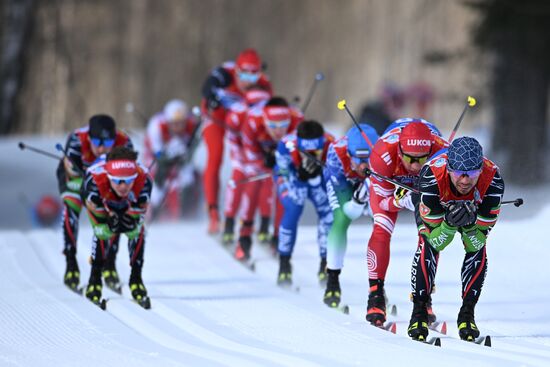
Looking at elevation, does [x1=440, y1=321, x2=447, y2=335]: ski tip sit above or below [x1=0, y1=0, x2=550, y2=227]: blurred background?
below

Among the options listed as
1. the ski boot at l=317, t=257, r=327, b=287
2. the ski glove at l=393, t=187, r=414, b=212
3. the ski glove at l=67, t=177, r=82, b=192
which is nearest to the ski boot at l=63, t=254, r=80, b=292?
the ski glove at l=67, t=177, r=82, b=192

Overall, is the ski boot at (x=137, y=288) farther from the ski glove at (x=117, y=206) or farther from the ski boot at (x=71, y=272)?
the ski boot at (x=71, y=272)

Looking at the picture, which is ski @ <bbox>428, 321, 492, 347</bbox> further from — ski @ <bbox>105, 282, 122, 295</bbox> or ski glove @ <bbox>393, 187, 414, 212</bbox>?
ski @ <bbox>105, 282, 122, 295</bbox>

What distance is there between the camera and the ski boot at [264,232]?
15.1 m

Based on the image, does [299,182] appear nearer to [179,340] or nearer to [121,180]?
[121,180]

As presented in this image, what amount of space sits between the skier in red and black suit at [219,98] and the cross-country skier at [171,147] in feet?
9.61

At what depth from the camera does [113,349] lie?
30.0 ft

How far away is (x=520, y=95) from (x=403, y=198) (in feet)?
45.2

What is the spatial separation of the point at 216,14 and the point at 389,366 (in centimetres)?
3171

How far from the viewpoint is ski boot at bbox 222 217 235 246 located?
1523cm

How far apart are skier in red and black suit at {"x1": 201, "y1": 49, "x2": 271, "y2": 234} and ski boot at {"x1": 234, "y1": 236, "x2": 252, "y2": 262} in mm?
1463

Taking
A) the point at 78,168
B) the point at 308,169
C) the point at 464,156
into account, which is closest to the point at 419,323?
the point at 464,156

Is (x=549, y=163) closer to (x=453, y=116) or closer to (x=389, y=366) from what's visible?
(x=453, y=116)

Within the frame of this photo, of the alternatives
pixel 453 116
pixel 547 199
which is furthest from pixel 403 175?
pixel 453 116
